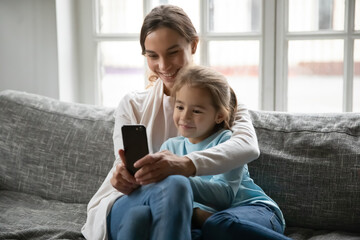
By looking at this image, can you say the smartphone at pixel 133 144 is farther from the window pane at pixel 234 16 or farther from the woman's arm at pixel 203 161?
the window pane at pixel 234 16

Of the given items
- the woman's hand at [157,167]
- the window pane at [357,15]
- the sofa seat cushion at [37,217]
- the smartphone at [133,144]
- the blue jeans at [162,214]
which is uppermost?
the window pane at [357,15]

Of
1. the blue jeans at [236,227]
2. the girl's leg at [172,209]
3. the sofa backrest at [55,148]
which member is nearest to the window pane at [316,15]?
the sofa backrest at [55,148]

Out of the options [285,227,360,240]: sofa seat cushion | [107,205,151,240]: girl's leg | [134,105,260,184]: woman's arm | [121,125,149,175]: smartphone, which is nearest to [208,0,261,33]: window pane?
[134,105,260,184]: woman's arm

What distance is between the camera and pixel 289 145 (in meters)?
1.99

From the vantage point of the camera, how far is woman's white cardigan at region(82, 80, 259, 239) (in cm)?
162

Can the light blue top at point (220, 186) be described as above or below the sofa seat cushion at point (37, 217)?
above

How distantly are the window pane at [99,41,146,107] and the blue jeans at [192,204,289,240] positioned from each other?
4.42ft

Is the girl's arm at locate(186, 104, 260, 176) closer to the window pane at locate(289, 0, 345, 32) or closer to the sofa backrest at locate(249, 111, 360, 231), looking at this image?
the sofa backrest at locate(249, 111, 360, 231)

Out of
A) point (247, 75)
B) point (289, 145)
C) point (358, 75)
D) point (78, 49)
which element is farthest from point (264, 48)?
point (78, 49)

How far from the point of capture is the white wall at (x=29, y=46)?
266 centimetres

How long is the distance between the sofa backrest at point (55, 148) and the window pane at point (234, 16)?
713 millimetres

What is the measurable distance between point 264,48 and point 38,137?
1.09m

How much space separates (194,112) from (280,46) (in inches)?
34.6

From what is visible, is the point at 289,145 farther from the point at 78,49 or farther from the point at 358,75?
the point at 78,49
